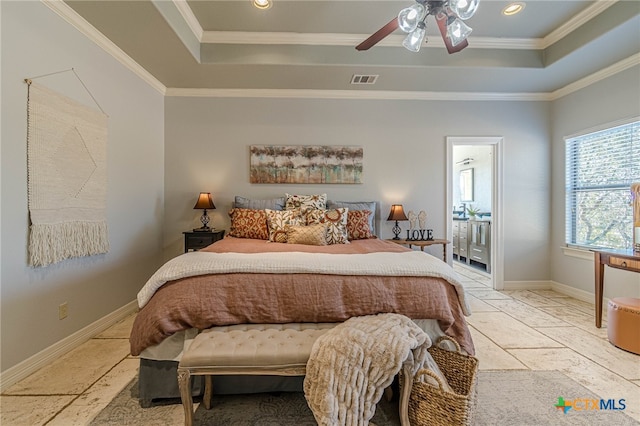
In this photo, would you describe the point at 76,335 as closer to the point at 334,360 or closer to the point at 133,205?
the point at 133,205

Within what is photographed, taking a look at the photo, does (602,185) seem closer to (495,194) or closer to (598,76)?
(495,194)

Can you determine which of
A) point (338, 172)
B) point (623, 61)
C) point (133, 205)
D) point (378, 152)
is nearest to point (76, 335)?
point (133, 205)

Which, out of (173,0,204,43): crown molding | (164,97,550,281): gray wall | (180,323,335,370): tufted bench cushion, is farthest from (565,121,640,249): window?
(173,0,204,43): crown molding

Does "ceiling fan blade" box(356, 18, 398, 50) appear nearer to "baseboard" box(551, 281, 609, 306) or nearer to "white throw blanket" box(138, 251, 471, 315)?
"white throw blanket" box(138, 251, 471, 315)

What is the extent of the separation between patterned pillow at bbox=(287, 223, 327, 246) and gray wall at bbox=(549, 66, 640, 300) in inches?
123

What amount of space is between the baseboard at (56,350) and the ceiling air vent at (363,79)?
3.59 metres

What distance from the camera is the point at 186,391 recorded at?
4.36 feet

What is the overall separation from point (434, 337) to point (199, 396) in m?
1.45

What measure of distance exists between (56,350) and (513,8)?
4784 mm

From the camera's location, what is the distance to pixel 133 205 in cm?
319

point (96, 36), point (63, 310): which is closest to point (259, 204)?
point (63, 310)

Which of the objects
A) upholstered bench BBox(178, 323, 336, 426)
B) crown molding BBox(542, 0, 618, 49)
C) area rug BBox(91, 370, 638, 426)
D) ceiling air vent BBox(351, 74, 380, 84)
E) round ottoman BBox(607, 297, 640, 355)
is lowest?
area rug BBox(91, 370, 638, 426)

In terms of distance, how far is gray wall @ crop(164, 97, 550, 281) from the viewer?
12.7 feet

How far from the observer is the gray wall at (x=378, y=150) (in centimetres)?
387
